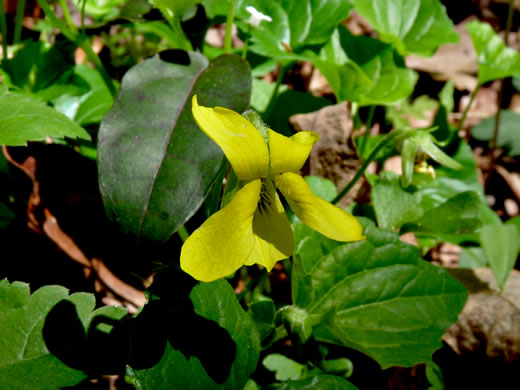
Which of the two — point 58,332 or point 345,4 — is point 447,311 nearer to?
point 58,332

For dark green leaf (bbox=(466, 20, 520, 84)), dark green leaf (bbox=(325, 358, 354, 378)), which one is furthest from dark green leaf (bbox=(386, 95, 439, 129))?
dark green leaf (bbox=(325, 358, 354, 378))

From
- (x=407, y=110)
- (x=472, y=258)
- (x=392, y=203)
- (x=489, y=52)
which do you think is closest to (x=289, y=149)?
(x=392, y=203)

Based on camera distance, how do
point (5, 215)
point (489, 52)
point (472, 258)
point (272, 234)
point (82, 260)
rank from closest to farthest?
point (272, 234), point (5, 215), point (82, 260), point (472, 258), point (489, 52)

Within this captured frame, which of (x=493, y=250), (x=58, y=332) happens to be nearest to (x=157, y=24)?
(x=58, y=332)

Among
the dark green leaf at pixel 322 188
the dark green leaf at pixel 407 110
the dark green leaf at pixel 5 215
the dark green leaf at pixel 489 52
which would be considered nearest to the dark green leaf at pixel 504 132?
the dark green leaf at pixel 407 110

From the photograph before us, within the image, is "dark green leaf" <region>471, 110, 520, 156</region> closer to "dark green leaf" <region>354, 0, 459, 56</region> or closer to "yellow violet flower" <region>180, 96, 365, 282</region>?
"dark green leaf" <region>354, 0, 459, 56</region>

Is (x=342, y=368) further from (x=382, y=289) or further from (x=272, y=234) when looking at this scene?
(x=272, y=234)
